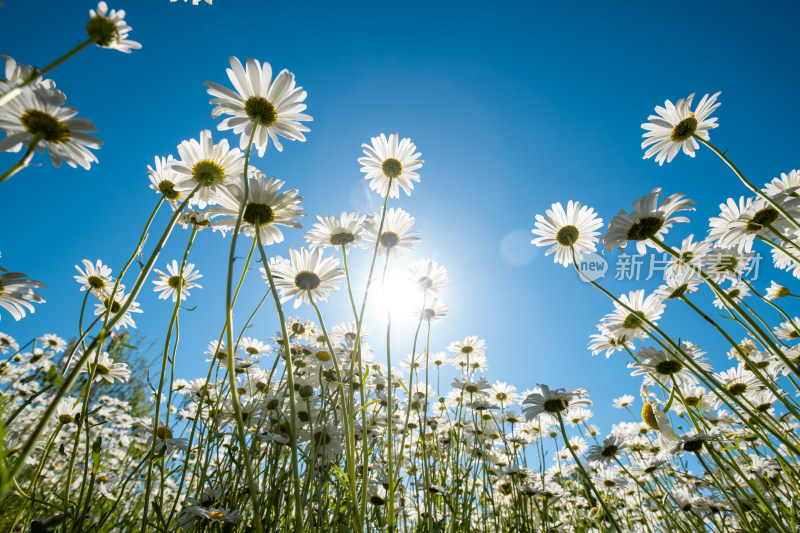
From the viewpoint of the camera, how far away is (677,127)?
90.7 inches

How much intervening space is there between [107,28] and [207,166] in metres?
0.49

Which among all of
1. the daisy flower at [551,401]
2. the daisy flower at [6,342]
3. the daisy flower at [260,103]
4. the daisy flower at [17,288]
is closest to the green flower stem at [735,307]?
the daisy flower at [551,401]

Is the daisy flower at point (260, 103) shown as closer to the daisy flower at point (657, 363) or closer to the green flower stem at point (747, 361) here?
the green flower stem at point (747, 361)

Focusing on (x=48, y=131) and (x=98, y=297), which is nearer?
(x=48, y=131)

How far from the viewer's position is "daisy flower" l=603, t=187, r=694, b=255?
67.2 inches

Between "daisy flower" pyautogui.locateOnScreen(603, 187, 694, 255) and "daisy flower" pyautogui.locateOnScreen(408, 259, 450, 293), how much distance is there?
3.96 ft

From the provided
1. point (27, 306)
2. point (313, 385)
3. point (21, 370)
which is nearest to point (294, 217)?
point (27, 306)

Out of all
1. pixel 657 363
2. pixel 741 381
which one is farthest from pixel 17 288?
pixel 741 381

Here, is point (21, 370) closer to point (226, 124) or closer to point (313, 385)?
point (313, 385)

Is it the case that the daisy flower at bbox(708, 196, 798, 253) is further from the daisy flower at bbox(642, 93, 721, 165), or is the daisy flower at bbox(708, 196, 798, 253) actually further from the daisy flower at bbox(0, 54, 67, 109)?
the daisy flower at bbox(0, 54, 67, 109)

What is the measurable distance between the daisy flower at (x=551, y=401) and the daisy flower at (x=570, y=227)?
886mm

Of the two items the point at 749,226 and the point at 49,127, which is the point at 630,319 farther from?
Result: the point at 49,127

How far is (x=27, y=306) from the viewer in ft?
4.56

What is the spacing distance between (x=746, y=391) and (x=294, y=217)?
3.22 metres
